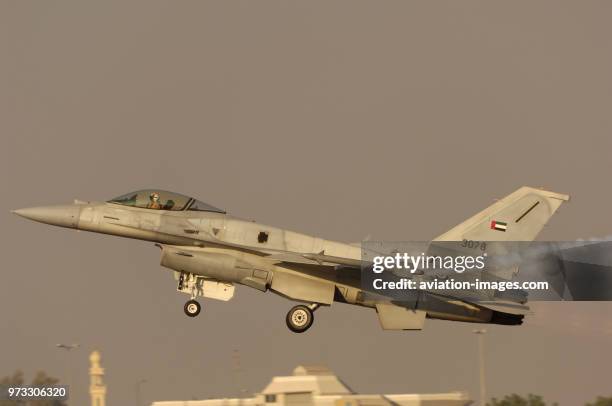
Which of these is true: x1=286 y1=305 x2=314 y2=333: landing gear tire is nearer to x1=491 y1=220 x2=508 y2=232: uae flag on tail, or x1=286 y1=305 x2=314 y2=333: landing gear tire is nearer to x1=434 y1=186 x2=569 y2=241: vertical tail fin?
x1=434 y1=186 x2=569 y2=241: vertical tail fin

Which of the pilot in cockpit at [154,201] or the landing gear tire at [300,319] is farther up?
the pilot in cockpit at [154,201]

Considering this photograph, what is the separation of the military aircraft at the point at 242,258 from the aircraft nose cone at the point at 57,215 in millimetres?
33

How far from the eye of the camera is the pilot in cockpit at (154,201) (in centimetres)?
3722

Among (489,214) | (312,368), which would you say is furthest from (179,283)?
(312,368)

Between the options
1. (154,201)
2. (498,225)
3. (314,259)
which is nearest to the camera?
(314,259)

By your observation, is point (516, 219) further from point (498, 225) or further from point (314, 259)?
point (314, 259)

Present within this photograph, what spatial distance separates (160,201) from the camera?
37.3 metres

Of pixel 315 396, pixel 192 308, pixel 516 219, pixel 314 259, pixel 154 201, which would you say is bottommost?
pixel 315 396

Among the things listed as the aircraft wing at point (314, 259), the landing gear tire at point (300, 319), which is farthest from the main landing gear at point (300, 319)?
the aircraft wing at point (314, 259)

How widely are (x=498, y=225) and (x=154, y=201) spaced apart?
38.3 ft

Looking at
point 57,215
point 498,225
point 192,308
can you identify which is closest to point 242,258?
point 192,308

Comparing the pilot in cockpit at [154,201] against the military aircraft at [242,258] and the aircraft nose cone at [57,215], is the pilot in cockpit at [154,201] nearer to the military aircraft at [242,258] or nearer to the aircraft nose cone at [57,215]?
the military aircraft at [242,258]

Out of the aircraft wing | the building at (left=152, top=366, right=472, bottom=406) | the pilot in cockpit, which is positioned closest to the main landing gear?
the aircraft wing

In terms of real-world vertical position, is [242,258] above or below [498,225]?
below
